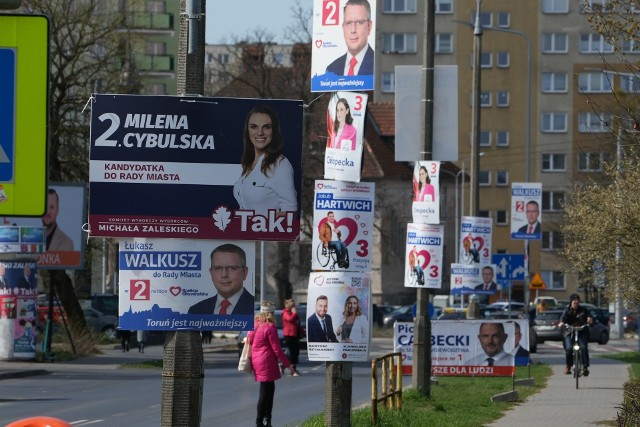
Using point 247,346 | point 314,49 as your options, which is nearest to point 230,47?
point 247,346

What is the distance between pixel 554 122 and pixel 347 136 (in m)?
89.0

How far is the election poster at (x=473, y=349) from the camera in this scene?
22625 millimetres

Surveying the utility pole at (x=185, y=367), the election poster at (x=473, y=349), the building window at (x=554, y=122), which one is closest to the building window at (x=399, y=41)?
the building window at (x=554, y=122)

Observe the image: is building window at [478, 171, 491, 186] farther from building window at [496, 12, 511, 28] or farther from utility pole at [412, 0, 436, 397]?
utility pole at [412, 0, 436, 397]

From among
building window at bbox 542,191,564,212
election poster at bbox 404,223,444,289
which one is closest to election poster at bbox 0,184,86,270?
election poster at bbox 404,223,444,289

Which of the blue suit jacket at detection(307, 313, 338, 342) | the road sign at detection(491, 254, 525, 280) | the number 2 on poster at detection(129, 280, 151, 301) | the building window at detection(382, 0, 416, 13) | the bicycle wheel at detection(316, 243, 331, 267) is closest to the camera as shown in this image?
the number 2 on poster at detection(129, 280, 151, 301)

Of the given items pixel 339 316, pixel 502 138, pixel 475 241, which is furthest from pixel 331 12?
pixel 502 138

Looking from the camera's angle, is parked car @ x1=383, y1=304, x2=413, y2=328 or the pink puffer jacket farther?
parked car @ x1=383, y1=304, x2=413, y2=328

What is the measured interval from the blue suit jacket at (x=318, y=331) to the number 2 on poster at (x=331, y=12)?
270cm

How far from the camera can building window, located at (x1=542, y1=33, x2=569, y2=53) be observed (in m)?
100

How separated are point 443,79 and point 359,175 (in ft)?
29.1

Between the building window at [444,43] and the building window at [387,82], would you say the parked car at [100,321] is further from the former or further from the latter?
the building window at [387,82]

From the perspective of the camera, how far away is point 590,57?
328 feet

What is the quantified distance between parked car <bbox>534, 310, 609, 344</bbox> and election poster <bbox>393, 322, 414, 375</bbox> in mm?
33172
